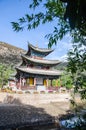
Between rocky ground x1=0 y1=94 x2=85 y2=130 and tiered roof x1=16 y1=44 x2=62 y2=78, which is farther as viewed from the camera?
tiered roof x1=16 y1=44 x2=62 y2=78

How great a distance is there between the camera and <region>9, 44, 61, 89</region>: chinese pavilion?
3484cm

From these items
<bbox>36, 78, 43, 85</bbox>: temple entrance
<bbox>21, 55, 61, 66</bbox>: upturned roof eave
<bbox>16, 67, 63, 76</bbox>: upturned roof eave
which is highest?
<bbox>21, 55, 61, 66</bbox>: upturned roof eave

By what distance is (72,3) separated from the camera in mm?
2037

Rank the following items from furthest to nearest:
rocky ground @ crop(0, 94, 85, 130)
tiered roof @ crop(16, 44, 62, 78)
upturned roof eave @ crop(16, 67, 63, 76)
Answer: tiered roof @ crop(16, 44, 62, 78) → upturned roof eave @ crop(16, 67, 63, 76) → rocky ground @ crop(0, 94, 85, 130)

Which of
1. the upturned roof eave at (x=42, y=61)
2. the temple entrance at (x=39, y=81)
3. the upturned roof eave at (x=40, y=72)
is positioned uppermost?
the upturned roof eave at (x=42, y=61)

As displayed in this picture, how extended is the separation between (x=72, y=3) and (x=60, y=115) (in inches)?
915

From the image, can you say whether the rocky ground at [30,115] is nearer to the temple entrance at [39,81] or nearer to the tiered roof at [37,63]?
the tiered roof at [37,63]

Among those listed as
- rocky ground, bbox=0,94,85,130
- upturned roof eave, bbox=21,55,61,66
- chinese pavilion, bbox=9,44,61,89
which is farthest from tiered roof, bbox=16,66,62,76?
rocky ground, bbox=0,94,85,130

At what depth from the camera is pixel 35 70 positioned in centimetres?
3550

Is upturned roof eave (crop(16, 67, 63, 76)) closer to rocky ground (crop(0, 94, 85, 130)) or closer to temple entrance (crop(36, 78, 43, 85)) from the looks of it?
temple entrance (crop(36, 78, 43, 85))

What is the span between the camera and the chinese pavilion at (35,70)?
114ft

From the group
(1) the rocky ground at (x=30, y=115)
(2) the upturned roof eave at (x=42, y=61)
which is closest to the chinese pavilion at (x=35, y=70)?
(2) the upturned roof eave at (x=42, y=61)

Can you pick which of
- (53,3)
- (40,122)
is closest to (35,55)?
(40,122)

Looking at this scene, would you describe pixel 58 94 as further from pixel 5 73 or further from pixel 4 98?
pixel 5 73
